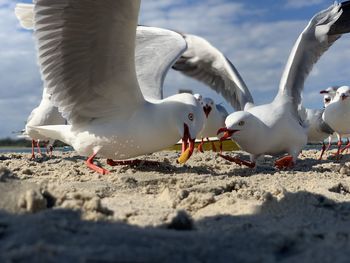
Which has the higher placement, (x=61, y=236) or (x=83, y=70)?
(x=83, y=70)

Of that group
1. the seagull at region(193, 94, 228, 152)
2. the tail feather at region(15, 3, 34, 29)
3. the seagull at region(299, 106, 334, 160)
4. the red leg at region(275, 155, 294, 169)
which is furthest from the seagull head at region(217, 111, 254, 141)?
the seagull at region(299, 106, 334, 160)

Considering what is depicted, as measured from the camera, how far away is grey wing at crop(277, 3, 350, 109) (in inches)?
233

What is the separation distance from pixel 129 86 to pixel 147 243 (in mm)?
2875

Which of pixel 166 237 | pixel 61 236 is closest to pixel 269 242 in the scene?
pixel 166 237

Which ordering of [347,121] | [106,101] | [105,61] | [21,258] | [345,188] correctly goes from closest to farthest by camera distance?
[21,258] → [345,188] → [105,61] → [106,101] → [347,121]

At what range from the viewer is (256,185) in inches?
149

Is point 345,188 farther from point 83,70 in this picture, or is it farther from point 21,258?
point 21,258

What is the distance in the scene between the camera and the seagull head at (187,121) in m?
4.38

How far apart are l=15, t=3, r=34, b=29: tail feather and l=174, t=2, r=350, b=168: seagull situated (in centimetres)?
235

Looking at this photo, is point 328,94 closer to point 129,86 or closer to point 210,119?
point 210,119

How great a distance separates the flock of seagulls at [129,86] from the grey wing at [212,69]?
0.96 feet

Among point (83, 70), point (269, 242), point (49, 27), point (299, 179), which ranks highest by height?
point (49, 27)

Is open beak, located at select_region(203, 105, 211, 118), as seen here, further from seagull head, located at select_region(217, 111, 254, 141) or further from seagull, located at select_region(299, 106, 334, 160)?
seagull head, located at select_region(217, 111, 254, 141)

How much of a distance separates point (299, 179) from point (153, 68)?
2.34 m
